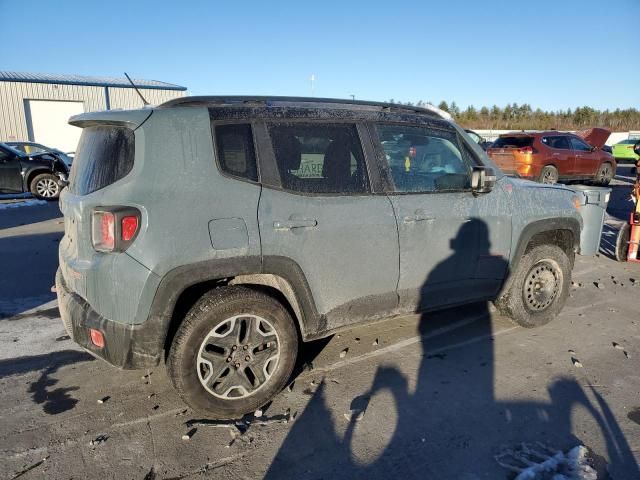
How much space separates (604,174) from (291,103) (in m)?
16.6

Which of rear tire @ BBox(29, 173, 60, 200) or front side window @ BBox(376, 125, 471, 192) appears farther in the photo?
rear tire @ BBox(29, 173, 60, 200)

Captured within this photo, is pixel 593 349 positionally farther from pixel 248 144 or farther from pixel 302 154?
pixel 248 144

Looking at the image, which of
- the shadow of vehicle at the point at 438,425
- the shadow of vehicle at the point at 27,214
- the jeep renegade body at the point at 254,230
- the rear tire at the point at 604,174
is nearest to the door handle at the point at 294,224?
the jeep renegade body at the point at 254,230

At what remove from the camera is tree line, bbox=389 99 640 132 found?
46562mm

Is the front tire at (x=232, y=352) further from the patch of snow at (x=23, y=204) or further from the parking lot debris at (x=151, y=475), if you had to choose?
the patch of snow at (x=23, y=204)

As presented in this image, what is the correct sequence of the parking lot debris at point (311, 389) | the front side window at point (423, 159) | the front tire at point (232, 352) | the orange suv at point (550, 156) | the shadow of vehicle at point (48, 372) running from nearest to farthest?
the front tire at point (232, 352) → the shadow of vehicle at point (48, 372) → the parking lot debris at point (311, 389) → the front side window at point (423, 159) → the orange suv at point (550, 156)

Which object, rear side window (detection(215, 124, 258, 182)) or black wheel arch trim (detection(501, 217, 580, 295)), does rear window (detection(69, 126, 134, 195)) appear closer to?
rear side window (detection(215, 124, 258, 182))

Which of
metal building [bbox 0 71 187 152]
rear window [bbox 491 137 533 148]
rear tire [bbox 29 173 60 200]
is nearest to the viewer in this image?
rear tire [bbox 29 173 60 200]

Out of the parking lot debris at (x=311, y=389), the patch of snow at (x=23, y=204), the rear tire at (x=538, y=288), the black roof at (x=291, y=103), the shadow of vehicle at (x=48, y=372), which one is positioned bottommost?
the shadow of vehicle at (x=48, y=372)

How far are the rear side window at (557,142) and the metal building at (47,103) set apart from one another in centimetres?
2023

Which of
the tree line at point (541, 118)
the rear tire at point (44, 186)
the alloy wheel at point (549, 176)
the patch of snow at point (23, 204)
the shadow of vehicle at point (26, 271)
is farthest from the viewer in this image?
the tree line at point (541, 118)

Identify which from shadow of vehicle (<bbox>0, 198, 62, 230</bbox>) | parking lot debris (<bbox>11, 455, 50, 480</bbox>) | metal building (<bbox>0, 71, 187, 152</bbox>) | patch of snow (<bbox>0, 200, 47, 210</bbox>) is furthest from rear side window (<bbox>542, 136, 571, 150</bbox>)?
metal building (<bbox>0, 71, 187, 152</bbox>)

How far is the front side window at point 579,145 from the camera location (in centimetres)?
1508

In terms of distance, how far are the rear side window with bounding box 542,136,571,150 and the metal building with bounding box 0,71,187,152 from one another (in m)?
20.2
